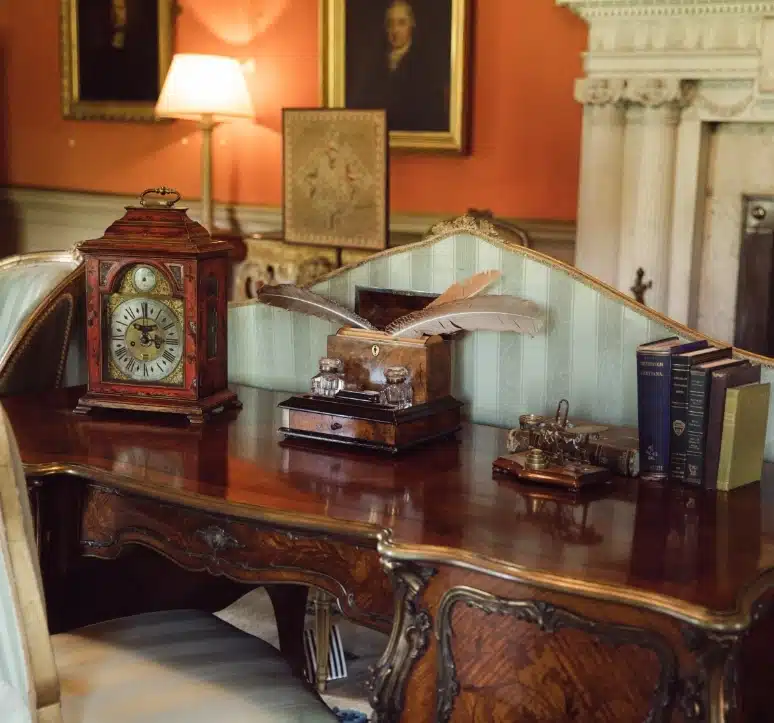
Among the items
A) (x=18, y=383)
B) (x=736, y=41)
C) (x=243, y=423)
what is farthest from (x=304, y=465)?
(x=736, y=41)

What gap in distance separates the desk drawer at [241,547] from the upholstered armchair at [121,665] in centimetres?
16

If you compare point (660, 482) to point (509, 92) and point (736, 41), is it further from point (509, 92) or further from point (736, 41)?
point (509, 92)

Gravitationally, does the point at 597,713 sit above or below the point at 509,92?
below

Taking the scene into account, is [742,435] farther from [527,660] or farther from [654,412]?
[527,660]

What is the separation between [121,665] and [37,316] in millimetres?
1057

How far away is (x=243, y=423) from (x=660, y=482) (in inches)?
32.1

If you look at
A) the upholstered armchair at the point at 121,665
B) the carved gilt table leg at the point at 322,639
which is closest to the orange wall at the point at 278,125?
the carved gilt table leg at the point at 322,639

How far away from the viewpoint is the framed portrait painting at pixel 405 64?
4989 mm

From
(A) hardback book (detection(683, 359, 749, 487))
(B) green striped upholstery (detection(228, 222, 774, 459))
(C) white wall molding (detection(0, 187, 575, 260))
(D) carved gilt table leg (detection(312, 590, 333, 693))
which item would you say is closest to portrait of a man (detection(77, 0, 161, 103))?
(C) white wall molding (detection(0, 187, 575, 260))

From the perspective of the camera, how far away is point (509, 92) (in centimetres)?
493

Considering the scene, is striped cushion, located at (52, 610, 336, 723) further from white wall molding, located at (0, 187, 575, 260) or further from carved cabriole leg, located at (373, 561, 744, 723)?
white wall molding, located at (0, 187, 575, 260)

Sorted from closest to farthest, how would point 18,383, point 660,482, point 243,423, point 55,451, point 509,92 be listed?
point 660,482
point 55,451
point 243,423
point 18,383
point 509,92

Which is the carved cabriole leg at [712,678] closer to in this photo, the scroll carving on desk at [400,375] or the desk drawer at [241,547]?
the desk drawer at [241,547]

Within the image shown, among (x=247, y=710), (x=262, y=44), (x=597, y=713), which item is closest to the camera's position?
(x=597, y=713)
